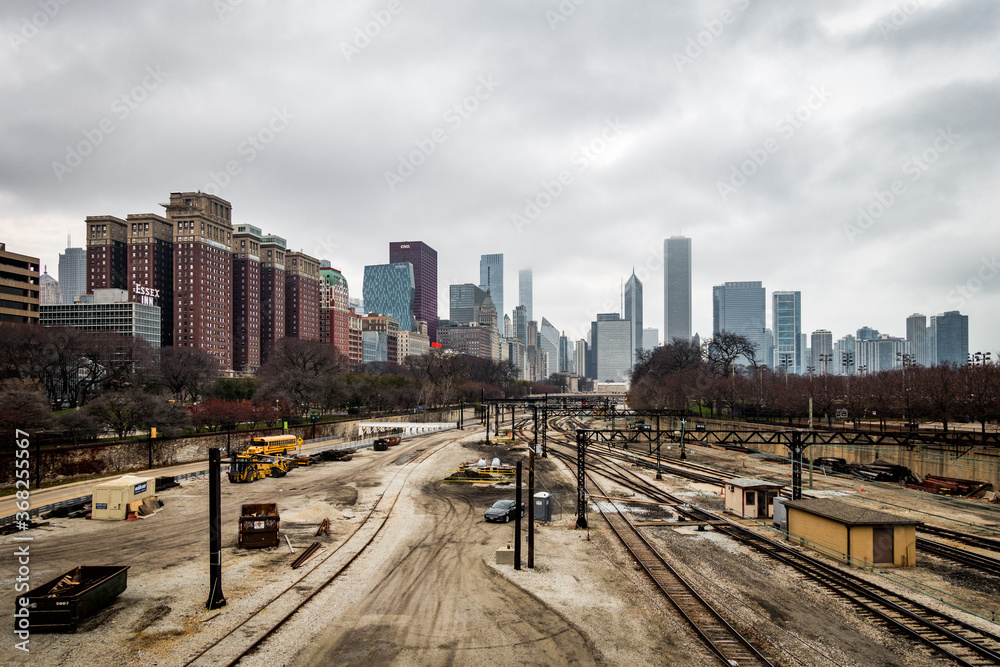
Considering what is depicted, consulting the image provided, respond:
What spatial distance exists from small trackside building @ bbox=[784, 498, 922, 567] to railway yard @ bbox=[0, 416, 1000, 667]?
2.19ft

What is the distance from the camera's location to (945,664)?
1577 centimetres

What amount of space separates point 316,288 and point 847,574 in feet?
645

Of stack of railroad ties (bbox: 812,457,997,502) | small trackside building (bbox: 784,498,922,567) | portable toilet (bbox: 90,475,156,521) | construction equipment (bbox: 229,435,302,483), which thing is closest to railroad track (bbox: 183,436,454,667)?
construction equipment (bbox: 229,435,302,483)

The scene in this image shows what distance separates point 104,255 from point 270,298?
46.4 meters

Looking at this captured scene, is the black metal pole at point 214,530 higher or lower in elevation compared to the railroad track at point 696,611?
higher

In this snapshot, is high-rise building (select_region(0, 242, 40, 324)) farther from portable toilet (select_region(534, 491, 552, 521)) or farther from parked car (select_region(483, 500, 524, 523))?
portable toilet (select_region(534, 491, 552, 521))

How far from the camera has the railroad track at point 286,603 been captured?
16.0 m

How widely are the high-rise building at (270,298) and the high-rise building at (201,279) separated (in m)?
23.1

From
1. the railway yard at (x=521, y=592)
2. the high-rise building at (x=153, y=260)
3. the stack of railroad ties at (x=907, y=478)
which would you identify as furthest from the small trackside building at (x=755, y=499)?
the high-rise building at (x=153, y=260)

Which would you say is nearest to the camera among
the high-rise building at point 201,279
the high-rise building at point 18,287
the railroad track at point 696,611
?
the railroad track at point 696,611

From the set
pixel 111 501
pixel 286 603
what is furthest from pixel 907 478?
pixel 111 501

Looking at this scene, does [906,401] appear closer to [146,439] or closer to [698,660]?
[698,660]

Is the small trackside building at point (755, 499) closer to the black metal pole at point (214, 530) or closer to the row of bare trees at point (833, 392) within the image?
the row of bare trees at point (833, 392)

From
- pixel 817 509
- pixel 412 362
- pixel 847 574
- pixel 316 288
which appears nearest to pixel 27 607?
pixel 847 574
